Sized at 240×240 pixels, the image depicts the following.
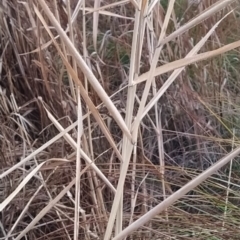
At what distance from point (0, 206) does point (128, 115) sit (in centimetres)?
19

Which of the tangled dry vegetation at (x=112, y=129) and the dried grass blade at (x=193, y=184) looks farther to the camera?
the tangled dry vegetation at (x=112, y=129)

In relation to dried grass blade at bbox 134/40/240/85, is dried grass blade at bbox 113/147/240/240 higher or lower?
lower

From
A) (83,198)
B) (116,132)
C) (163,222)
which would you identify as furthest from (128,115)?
(116,132)

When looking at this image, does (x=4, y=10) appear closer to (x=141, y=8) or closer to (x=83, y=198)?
(x=83, y=198)

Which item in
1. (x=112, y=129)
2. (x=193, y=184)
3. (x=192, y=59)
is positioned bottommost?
(x=112, y=129)

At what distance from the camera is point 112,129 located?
4.01ft

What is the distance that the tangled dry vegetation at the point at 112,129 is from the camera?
0.88 metres

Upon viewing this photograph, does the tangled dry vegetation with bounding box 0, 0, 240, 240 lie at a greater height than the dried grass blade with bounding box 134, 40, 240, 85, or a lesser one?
lesser

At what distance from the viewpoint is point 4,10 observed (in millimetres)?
1327

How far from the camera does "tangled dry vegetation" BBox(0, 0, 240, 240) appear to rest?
0.88 meters

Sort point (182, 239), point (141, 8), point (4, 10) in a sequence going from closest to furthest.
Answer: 1. point (141, 8)
2. point (182, 239)
3. point (4, 10)

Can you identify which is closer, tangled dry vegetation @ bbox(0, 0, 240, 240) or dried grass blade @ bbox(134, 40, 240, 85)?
dried grass blade @ bbox(134, 40, 240, 85)

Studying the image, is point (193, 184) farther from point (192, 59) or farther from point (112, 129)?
point (112, 129)

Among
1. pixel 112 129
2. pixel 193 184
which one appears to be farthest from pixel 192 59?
pixel 112 129
